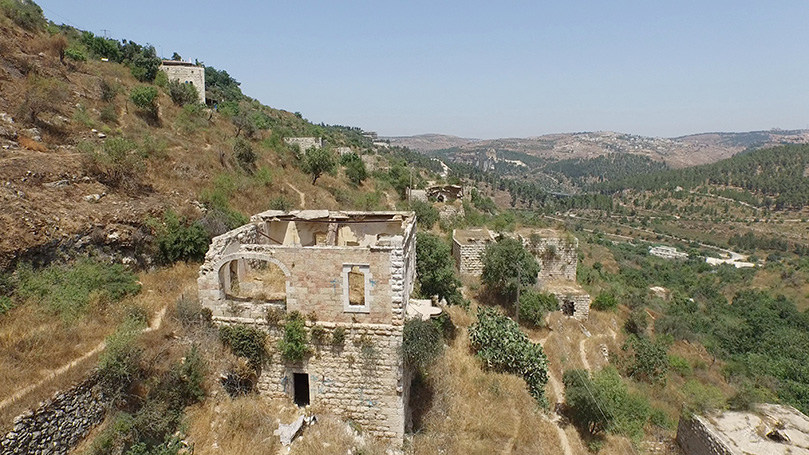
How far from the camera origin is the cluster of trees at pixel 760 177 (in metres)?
88.7

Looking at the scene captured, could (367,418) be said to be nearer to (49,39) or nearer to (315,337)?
(315,337)

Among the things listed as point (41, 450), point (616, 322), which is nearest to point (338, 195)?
point (616, 322)

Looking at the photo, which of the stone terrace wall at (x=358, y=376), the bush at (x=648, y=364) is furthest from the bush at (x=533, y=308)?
the stone terrace wall at (x=358, y=376)

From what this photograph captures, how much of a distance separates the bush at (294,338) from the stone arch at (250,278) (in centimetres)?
54

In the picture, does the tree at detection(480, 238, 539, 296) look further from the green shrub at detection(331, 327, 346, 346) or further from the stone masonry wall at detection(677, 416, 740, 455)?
the green shrub at detection(331, 327, 346, 346)

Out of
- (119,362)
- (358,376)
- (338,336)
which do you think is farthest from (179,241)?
(358,376)

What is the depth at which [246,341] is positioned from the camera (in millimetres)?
9281

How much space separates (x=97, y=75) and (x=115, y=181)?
11.5 meters

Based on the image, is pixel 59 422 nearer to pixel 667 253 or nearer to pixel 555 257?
pixel 555 257

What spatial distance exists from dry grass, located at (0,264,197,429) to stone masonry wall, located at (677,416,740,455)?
624 inches

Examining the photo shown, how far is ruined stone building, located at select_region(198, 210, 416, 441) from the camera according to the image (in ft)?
29.2

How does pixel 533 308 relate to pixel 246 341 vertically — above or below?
below

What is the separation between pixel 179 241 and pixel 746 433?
1812 cm

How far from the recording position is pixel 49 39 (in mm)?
19609
